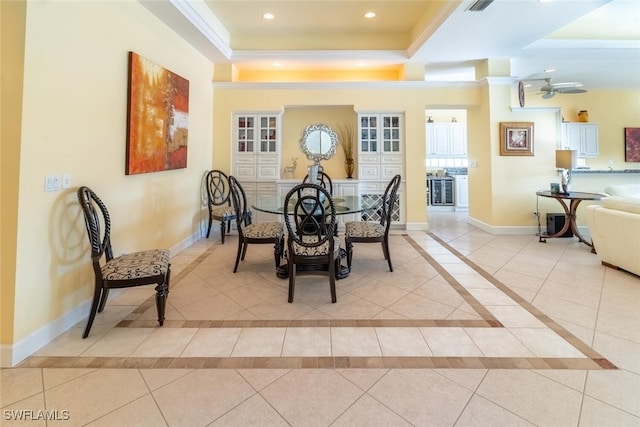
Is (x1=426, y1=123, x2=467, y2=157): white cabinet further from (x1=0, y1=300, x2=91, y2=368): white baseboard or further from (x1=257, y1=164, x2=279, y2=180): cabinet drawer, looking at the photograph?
(x1=0, y1=300, x2=91, y2=368): white baseboard

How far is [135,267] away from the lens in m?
2.12

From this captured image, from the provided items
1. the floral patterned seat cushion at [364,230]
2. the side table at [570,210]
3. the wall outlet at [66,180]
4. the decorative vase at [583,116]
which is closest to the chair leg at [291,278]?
the floral patterned seat cushion at [364,230]

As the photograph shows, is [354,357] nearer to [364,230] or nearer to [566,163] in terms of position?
[364,230]

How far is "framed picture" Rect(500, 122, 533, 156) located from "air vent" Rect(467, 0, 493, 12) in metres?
2.18

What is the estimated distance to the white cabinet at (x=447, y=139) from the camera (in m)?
8.23

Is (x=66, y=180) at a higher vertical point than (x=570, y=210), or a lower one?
higher

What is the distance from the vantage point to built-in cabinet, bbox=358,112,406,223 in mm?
5484

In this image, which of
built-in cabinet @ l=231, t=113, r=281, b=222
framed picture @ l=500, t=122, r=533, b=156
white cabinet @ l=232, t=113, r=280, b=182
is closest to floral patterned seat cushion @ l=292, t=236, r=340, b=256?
built-in cabinet @ l=231, t=113, r=281, b=222

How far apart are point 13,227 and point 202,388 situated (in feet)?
5.02

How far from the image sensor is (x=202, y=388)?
5.09ft

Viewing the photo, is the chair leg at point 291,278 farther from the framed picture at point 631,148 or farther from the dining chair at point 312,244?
the framed picture at point 631,148

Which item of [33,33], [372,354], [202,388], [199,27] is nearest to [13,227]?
[33,33]

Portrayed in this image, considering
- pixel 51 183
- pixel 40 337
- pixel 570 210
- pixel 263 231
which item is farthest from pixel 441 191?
pixel 40 337

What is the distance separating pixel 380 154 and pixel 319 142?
4.16 feet
